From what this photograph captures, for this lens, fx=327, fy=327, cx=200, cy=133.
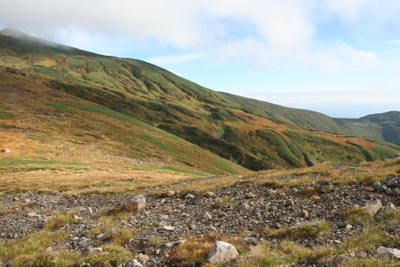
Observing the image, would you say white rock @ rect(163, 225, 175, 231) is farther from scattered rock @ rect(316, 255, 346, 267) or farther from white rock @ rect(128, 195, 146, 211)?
scattered rock @ rect(316, 255, 346, 267)

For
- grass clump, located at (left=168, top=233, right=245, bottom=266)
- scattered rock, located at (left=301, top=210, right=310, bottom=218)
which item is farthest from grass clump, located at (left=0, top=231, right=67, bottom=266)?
scattered rock, located at (left=301, top=210, right=310, bottom=218)

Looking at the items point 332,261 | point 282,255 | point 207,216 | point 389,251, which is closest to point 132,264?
point 282,255

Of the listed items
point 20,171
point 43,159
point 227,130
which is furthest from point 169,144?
point 227,130

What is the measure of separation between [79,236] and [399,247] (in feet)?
36.8

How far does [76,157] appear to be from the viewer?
54.8 meters

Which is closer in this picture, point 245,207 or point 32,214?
point 245,207

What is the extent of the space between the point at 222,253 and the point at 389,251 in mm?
4332

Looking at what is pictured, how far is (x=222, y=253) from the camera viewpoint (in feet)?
31.2

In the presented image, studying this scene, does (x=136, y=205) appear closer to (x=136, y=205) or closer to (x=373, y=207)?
(x=136, y=205)

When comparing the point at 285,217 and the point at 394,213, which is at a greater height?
the point at 394,213

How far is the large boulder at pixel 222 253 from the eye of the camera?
9.34m

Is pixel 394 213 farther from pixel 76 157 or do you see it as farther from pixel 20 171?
pixel 76 157

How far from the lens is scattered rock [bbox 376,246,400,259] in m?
7.94

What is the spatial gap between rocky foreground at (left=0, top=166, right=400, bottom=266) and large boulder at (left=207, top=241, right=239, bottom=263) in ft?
0.21
